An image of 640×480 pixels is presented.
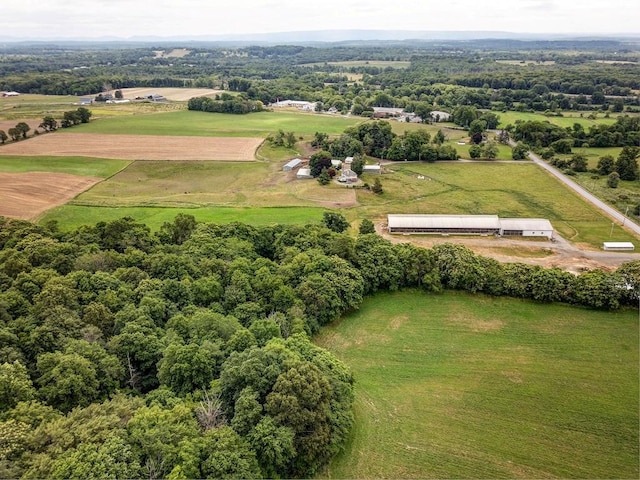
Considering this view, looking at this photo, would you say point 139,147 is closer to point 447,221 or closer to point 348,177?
point 348,177

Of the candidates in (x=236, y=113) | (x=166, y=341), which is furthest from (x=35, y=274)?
(x=236, y=113)

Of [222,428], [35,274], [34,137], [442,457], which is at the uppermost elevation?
[34,137]

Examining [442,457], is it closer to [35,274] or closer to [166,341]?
[166,341]

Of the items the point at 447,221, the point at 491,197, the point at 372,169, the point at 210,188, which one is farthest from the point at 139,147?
the point at 491,197

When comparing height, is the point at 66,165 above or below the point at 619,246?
above

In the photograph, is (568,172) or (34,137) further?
(34,137)

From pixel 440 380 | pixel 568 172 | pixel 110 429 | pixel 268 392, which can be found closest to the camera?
pixel 110 429

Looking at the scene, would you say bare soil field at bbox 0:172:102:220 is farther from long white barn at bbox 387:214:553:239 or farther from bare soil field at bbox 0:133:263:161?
long white barn at bbox 387:214:553:239
